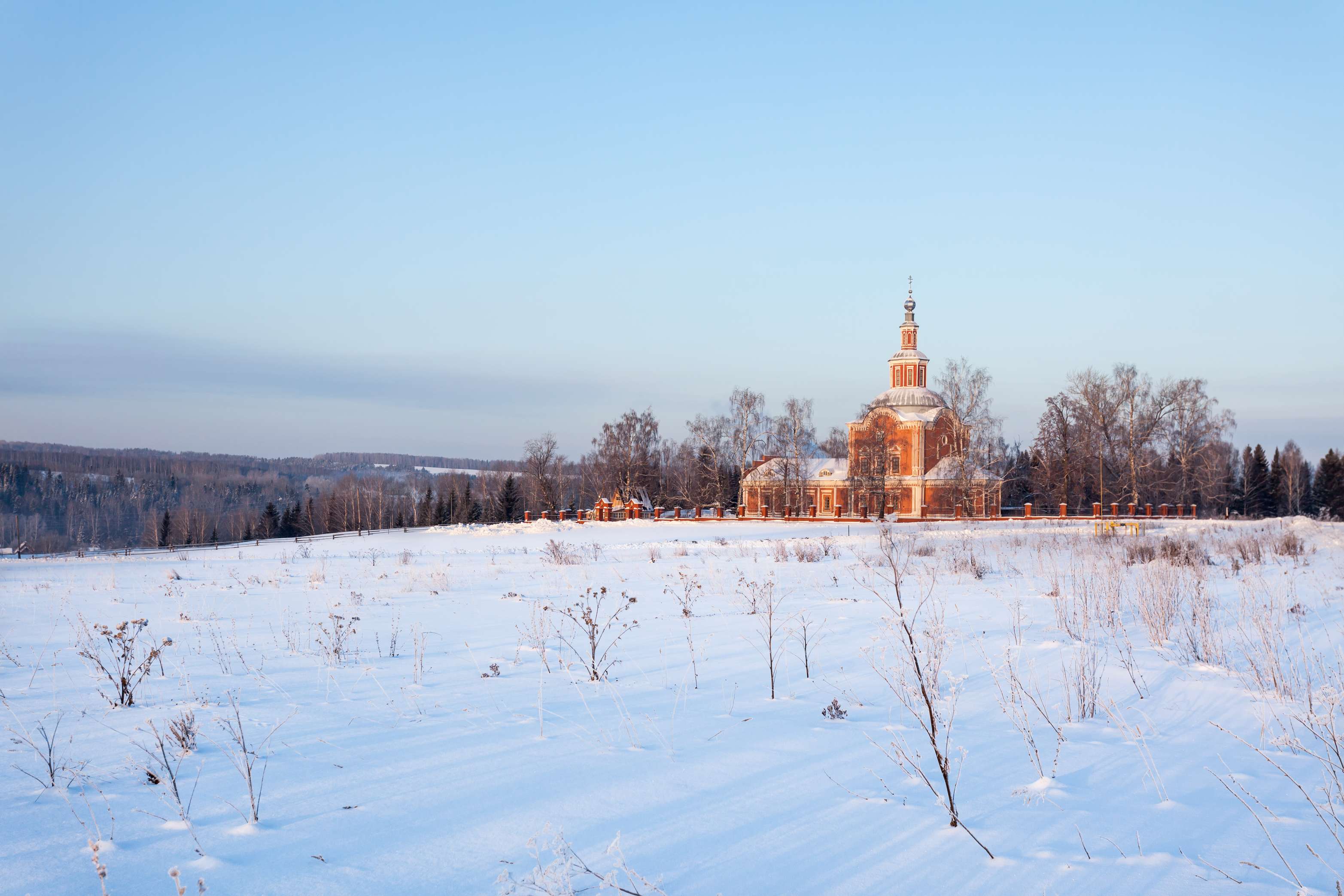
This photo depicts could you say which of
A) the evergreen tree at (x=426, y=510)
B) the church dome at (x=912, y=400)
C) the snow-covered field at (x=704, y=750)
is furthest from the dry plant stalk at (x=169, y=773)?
the evergreen tree at (x=426, y=510)

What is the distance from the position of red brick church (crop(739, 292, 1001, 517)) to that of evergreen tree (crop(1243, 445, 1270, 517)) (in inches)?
1005

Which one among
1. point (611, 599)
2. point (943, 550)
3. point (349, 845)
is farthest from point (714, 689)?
point (943, 550)

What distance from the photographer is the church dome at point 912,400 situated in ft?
175

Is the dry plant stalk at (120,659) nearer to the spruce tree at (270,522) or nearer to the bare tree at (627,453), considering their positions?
the bare tree at (627,453)

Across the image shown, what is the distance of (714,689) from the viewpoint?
5305 millimetres

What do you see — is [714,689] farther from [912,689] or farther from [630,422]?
[630,422]

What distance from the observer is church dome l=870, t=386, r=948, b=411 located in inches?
2099

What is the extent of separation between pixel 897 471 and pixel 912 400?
19.2 feet

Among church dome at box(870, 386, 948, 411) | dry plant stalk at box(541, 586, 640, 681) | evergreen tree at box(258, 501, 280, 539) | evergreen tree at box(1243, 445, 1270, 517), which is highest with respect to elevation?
church dome at box(870, 386, 948, 411)

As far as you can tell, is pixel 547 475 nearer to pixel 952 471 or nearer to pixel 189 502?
pixel 952 471

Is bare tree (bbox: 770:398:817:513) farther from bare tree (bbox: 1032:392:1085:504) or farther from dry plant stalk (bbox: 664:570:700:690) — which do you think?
dry plant stalk (bbox: 664:570:700:690)

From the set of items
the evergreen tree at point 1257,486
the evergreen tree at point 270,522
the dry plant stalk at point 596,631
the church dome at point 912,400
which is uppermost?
the church dome at point 912,400

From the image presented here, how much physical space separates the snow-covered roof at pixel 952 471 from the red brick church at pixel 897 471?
72 mm

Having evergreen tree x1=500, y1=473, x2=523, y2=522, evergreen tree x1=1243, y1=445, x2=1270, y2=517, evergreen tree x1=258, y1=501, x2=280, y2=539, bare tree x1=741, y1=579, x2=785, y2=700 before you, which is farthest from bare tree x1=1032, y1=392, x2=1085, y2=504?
evergreen tree x1=258, y1=501, x2=280, y2=539
